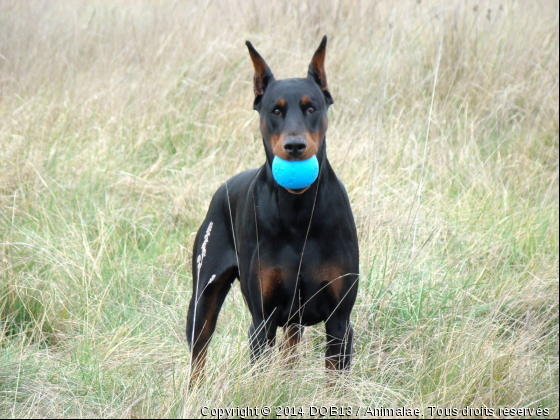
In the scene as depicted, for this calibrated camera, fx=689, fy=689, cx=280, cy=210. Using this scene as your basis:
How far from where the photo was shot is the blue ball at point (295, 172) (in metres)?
2.79

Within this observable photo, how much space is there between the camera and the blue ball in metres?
2.79

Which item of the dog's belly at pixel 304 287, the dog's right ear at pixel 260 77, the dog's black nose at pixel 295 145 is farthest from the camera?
the dog's right ear at pixel 260 77

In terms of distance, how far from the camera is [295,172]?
2783 mm

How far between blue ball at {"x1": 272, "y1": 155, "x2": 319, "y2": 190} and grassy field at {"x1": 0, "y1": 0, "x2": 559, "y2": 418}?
753 millimetres

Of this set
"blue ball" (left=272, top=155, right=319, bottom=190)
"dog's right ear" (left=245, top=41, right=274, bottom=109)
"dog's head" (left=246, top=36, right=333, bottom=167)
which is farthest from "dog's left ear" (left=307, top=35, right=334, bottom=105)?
"blue ball" (left=272, top=155, right=319, bottom=190)

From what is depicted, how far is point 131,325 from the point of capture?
3.72 m

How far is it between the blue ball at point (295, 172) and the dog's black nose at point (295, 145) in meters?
0.04

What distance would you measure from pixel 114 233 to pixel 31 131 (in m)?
1.57

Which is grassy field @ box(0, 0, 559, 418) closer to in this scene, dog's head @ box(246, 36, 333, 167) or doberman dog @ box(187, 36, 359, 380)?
doberman dog @ box(187, 36, 359, 380)

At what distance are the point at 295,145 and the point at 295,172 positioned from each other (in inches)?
4.3

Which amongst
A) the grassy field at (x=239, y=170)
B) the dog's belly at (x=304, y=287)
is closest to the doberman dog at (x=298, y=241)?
the dog's belly at (x=304, y=287)

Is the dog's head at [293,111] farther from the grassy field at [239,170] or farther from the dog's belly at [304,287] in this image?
the grassy field at [239,170]

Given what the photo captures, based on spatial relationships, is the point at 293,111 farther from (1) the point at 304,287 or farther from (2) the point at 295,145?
(1) the point at 304,287

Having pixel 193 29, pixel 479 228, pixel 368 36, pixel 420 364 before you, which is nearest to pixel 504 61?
pixel 368 36
